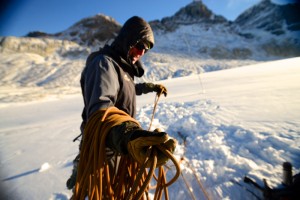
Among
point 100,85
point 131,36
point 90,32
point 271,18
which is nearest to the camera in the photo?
→ point 100,85

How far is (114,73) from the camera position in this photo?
127 cm

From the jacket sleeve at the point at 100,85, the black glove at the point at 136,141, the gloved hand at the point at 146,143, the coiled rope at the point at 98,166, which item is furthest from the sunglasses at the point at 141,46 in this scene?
the gloved hand at the point at 146,143

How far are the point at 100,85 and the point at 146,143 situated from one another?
0.50 meters

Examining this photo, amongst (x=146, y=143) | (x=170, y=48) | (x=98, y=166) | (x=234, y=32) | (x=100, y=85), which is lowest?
(x=98, y=166)

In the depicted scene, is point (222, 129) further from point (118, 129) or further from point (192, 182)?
point (118, 129)

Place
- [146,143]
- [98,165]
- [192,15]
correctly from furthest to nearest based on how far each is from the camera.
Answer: [192,15], [98,165], [146,143]

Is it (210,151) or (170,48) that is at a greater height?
(170,48)

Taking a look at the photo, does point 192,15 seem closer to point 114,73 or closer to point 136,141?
point 114,73

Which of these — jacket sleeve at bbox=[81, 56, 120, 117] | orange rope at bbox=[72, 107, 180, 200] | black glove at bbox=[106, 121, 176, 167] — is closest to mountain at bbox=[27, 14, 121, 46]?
jacket sleeve at bbox=[81, 56, 120, 117]

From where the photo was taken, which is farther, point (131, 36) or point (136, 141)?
point (131, 36)

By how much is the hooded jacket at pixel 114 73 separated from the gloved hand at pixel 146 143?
0.33 meters

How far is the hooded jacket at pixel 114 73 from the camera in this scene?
1139 millimetres

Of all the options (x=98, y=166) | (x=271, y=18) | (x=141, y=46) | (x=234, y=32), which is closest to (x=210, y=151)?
(x=141, y=46)

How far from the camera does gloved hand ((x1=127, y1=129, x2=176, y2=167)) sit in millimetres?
803
